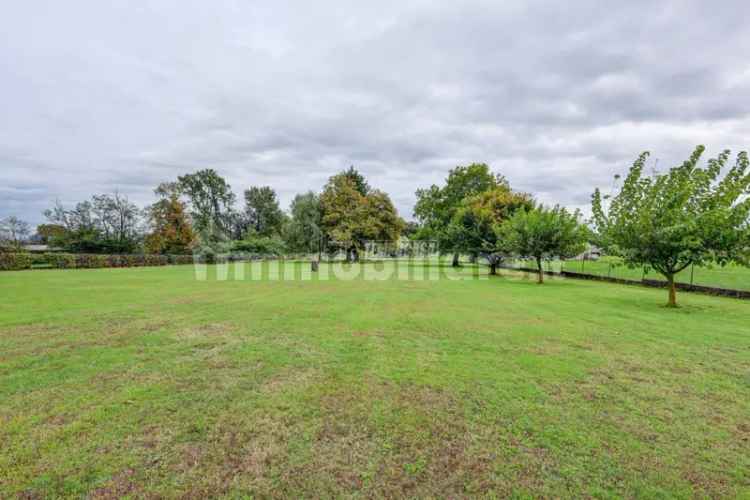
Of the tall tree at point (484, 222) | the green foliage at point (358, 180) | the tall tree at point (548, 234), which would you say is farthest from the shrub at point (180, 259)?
the tall tree at point (548, 234)

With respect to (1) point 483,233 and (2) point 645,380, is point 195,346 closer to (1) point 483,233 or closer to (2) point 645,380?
(2) point 645,380

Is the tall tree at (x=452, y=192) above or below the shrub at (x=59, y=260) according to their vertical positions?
above

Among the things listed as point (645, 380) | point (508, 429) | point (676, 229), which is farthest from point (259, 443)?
point (676, 229)

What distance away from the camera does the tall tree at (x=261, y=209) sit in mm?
58875

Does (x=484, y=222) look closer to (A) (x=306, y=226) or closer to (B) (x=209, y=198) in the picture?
(A) (x=306, y=226)

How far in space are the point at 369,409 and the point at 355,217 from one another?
94.6 feet

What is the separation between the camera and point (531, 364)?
15.4 ft

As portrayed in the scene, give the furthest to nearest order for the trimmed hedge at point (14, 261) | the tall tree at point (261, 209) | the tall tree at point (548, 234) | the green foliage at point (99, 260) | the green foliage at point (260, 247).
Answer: the tall tree at point (261, 209)
the green foliage at point (260, 247)
the green foliage at point (99, 260)
the trimmed hedge at point (14, 261)
the tall tree at point (548, 234)

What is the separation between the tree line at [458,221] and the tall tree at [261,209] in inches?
7.4

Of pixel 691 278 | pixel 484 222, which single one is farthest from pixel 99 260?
pixel 691 278

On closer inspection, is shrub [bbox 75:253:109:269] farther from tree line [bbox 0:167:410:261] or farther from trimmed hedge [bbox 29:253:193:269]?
tree line [bbox 0:167:410:261]

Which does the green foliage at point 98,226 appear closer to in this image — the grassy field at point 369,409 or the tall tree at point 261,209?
the tall tree at point 261,209

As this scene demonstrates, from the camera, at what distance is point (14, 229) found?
38531mm

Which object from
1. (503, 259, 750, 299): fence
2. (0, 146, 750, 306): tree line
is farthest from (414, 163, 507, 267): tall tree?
(503, 259, 750, 299): fence
